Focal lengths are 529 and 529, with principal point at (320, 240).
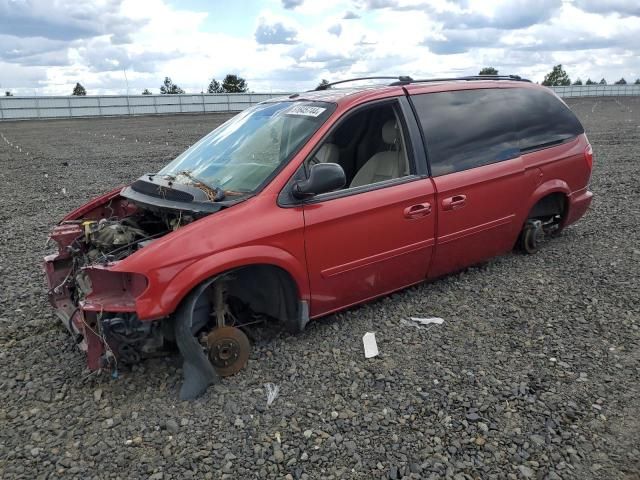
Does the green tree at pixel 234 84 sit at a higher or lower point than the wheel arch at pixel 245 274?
higher

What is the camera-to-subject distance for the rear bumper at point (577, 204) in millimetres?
5598

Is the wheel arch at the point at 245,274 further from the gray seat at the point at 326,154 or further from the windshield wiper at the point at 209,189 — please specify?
the gray seat at the point at 326,154

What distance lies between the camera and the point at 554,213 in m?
5.61

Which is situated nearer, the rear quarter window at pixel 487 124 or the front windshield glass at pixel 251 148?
the front windshield glass at pixel 251 148

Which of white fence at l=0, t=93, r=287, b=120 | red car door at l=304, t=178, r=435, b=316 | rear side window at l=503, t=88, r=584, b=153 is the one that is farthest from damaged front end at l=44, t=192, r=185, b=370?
white fence at l=0, t=93, r=287, b=120

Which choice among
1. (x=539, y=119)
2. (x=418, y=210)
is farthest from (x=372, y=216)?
(x=539, y=119)

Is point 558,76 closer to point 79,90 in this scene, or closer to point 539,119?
point 79,90

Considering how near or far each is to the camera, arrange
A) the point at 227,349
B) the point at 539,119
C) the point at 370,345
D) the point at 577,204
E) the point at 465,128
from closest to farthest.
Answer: the point at 227,349
the point at 370,345
the point at 465,128
the point at 539,119
the point at 577,204

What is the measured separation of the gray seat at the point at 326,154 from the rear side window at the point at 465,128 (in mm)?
752

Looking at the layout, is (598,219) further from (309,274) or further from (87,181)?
(87,181)

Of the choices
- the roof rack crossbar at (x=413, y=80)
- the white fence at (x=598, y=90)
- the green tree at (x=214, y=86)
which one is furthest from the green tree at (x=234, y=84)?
the roof rack crossbar at (x=413, y=80)

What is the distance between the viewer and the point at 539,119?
5242mm

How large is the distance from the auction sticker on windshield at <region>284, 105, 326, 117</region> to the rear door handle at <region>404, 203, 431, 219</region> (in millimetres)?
1008

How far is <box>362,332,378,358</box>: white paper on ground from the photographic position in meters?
3.76
